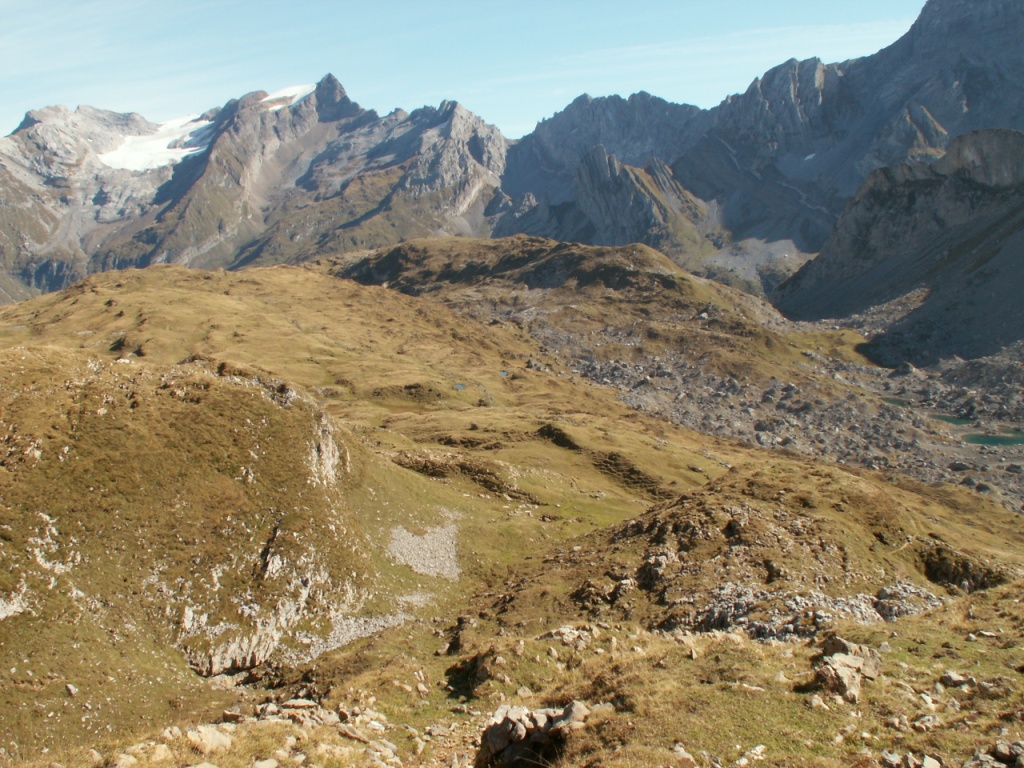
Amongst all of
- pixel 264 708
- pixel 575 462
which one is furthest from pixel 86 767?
pixel 575 462

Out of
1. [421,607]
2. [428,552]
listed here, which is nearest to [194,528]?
[421,607]

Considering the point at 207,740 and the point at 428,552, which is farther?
the point at 428,552

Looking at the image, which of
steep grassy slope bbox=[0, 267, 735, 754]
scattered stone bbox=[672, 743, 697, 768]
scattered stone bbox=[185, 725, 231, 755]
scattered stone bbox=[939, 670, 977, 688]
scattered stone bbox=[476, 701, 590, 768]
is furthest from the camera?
steep grassy slope bbox=[0, 267, 735, 754]

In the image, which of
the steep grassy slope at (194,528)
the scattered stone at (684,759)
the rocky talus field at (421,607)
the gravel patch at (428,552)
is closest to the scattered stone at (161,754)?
the rocky talus field at (421,607)

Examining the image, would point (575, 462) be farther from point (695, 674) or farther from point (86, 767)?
point (86, 767)

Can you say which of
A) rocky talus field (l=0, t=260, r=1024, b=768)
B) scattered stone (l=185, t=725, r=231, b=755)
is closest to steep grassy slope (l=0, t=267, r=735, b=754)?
rocky talus field (l=0, t=260, r=1024, b=768)

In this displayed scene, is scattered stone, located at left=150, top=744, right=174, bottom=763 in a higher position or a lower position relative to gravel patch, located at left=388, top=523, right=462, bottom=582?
higher

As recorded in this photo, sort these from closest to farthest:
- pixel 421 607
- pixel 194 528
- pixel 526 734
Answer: pixel 526 734
pixel 194 528
pixel 421 607

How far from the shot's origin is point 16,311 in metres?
198

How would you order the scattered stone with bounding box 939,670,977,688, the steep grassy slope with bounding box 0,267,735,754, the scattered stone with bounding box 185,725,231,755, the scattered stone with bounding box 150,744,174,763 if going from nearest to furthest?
the scattered stone with bounding box 150,744,174,763, the scattered stone with bounding box 185,725,231,755, the scattered stone with bounding box 939,670,977,688, the steep grassy slope with bounding box 0,267,735,754

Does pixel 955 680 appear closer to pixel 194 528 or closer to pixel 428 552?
pixel 428 552

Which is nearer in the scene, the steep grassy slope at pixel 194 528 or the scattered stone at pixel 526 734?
the scattered stone at pixel 526 734

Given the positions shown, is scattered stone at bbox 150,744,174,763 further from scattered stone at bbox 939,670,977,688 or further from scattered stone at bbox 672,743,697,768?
scattered stone at bbox 939,670,977,688

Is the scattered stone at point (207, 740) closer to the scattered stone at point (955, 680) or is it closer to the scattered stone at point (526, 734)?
the scattered stone at point (526, 734)
